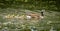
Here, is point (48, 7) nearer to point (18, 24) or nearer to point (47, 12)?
point (47, 12)

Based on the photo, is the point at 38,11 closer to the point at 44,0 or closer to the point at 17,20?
the point at 44,0

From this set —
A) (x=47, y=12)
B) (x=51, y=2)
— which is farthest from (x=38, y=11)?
(x=51, y=2)

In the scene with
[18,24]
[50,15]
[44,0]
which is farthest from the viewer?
[44,0]

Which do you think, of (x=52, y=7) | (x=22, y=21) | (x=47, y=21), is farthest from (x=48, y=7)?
(x=22, y=21)

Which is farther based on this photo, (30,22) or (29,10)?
(29,10)

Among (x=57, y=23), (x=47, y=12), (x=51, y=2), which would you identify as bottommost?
(x=57, y=23)

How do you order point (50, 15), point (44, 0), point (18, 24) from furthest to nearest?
1. point (44, 0)
2. point (50, 15)
3. point (18, 24)

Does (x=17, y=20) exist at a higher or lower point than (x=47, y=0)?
lower

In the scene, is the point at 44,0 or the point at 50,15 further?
the point at 44,0

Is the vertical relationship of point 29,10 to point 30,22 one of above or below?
above
